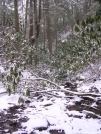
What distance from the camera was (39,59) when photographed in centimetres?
1563

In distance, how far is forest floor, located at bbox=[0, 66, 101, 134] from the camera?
4891 millimetres

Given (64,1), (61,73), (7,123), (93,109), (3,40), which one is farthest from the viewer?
(64,1)

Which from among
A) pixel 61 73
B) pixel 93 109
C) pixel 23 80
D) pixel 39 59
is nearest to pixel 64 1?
pixel 39 59

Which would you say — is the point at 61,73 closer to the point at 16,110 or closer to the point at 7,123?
the point at 16,110

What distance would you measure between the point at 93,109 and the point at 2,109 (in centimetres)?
290

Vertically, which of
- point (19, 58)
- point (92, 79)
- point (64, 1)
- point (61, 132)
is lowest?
point (61, 132)

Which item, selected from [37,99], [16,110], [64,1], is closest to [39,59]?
[64,1]

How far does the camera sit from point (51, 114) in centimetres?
573

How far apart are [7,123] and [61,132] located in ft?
4.90

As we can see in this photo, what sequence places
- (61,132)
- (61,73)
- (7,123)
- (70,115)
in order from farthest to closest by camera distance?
(61,73)
(70,115)
(7,123)
(61,132)

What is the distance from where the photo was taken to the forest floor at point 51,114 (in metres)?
4.89

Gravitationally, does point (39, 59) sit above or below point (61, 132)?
above

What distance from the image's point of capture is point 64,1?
13.6m

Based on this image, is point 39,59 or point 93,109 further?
point 39,59
